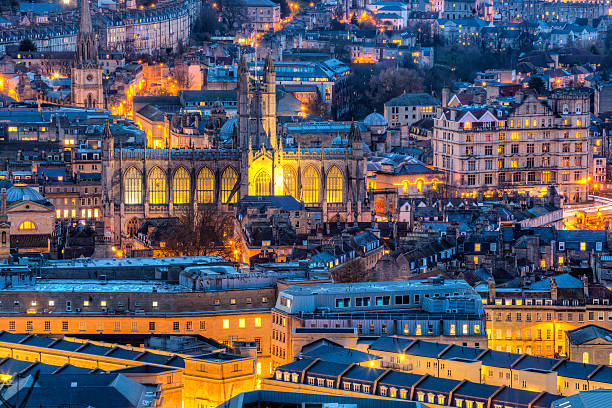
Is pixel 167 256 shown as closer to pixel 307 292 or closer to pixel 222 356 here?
pixel 307 292

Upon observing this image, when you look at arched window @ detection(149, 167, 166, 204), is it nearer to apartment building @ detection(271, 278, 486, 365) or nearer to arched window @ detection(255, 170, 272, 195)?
arched window @ detection(255, 170, 272, 195)

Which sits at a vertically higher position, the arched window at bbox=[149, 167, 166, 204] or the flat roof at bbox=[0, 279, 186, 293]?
the flat roof at bbox=[0, 279, 186, 293]

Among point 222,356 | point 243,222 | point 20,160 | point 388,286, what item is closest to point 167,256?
point 243,222

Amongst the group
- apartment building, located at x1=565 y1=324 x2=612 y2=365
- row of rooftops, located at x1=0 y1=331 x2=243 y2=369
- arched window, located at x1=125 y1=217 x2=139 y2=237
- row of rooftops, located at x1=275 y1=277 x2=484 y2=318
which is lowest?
arched window, located at x1=125 y1=217 x2=139 y2=237

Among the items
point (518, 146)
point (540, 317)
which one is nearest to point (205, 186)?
point (518, 146)

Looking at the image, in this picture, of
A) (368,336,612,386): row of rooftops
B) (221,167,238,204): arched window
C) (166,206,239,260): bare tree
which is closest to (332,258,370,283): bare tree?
(166,206,239,260): bare tree

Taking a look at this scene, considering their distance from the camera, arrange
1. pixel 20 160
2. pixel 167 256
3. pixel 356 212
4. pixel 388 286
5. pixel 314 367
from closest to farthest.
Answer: pixel 314 367 → pixel 388 286 → pixel 167 256 → pixel 356 212 → pixel 20 160

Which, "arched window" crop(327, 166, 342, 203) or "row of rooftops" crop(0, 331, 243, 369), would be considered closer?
"row of rooftops" crop(0, 331, 243, 369)
